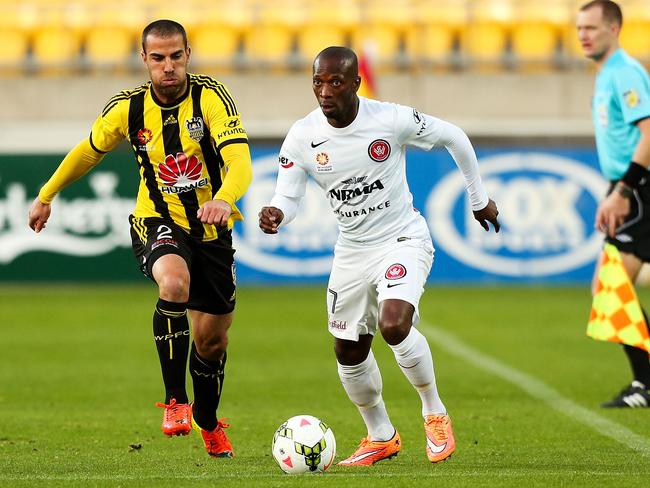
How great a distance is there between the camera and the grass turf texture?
6.01 m

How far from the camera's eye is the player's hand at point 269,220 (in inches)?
241

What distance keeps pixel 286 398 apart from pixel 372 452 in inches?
114

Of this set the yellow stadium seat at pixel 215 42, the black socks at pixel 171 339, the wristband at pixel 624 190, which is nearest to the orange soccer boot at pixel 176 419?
the black socks at pixel 171 339

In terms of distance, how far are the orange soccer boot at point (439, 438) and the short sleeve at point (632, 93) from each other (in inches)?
112

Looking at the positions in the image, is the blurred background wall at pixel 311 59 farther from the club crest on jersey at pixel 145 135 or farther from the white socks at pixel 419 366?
the white socks at pixel 419 366

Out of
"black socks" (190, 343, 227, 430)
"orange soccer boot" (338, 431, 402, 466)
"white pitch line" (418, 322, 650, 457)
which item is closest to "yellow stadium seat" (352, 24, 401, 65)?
"white pitch line" (418, 322, 650, 457)

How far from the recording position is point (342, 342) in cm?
654

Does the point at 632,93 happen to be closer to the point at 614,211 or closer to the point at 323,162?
the point at 614,211

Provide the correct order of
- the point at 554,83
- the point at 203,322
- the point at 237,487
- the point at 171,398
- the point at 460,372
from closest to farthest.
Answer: the point at 237,487 < the point at 171,398 < the point at 203,322 < the point at 460,372 < the point at 554,83

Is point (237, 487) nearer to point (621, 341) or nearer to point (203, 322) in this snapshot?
point (203, 322)

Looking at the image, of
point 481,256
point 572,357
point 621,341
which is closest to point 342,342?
point 621,341

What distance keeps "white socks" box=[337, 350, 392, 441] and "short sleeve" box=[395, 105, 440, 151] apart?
1.06m

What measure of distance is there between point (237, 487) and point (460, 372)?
5.51 m

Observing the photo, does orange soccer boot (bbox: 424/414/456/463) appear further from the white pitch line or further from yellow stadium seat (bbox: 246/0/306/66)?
yellow stadium seat (bbox: 246/0/306/66)
